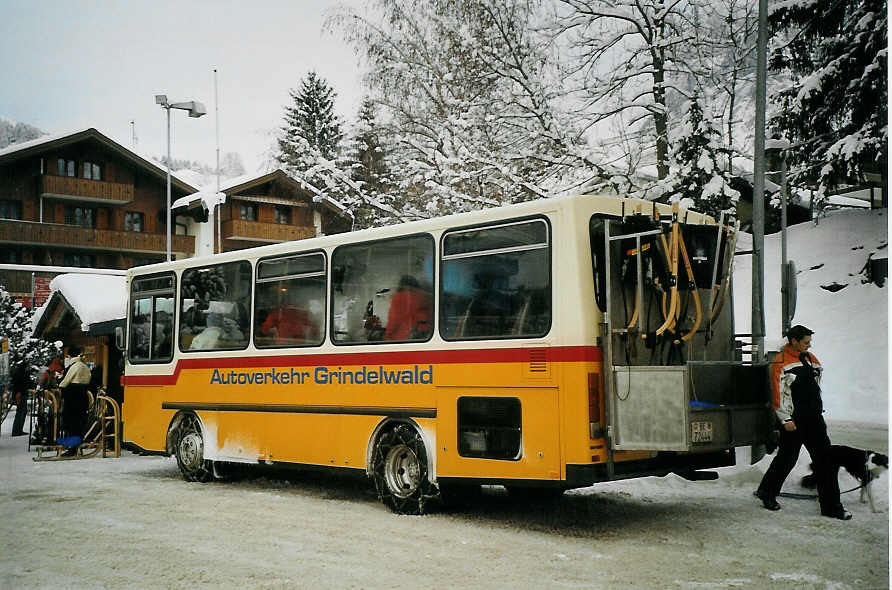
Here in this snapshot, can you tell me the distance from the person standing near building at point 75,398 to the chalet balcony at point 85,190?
2.34m

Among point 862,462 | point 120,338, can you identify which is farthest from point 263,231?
point 862,462

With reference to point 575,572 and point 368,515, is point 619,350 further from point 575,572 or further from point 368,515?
point 368,515

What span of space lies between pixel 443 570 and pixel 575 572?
0.83 meters

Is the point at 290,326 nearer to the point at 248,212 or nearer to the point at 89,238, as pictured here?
the point at 248,212

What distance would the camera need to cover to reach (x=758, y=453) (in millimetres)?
9789

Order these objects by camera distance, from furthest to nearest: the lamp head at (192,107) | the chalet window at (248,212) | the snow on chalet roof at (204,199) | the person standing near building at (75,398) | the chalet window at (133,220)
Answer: the chalet window at (133,220)
the person standing near building at (75,398)
the snow on chalet roof at (204,199)
the chalet window at (248,212)
the lamp head at (192,107)

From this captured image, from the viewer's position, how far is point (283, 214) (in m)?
13.7

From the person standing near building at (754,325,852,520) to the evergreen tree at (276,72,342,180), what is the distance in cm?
571

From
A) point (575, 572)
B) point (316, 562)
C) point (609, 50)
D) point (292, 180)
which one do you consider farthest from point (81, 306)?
point (575, 572)

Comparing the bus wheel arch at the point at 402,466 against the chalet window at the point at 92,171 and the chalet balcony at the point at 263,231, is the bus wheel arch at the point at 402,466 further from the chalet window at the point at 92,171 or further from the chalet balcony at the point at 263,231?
the chalet window at the point at 92,171

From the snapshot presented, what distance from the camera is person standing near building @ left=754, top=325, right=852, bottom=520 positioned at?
7762 millimetres

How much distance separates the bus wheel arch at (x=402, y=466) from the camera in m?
8.19

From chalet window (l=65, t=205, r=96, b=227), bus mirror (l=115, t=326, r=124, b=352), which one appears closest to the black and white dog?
bus mirror (l=115, t=326, r=124, b=352)

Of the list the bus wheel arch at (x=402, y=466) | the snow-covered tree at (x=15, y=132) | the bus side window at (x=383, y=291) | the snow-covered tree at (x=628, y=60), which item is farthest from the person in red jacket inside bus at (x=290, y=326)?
the snow-covered tree at (x=628, y=60)
